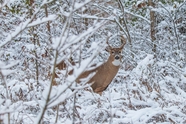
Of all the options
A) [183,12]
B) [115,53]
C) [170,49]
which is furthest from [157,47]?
[115,53]

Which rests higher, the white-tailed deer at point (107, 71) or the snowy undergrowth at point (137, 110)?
the white-tailed deer at point (107, 71)

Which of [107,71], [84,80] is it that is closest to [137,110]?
[84,80]

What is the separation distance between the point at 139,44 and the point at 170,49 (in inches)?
36.0

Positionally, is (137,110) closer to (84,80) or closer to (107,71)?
(84,80)

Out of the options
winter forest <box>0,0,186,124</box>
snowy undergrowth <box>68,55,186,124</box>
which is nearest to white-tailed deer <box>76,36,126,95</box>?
winter forest <box>0,0,186,124</box>

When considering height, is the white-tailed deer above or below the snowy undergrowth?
above

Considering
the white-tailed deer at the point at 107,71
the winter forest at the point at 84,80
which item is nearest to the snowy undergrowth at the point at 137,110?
the winter forest at the point at 84,80

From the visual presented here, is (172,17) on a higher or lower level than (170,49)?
higher

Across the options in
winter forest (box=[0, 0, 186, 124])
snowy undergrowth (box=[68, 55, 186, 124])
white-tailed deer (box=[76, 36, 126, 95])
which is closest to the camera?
winter forest (box=[0, 0, 186, 124])

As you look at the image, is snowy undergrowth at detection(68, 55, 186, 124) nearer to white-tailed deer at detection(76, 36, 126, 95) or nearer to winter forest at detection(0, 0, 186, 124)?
winter forest at detection(0, 0, 186, 124)

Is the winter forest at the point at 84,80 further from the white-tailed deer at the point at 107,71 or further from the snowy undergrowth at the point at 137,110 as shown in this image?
the white-tailed deer at the point at 107,71

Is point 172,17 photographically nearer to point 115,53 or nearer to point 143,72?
point 115,53

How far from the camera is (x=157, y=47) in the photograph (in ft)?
36.8

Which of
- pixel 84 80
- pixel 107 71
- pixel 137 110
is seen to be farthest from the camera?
pixel 107 71
